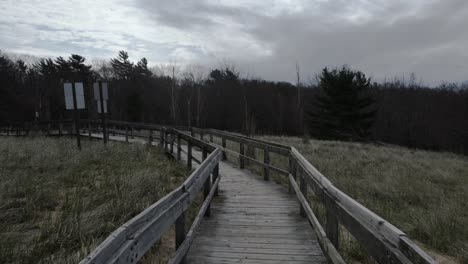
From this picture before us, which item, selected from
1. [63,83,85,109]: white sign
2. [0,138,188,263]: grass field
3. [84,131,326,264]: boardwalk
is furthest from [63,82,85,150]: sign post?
[84,131,326,264]: boardwalk

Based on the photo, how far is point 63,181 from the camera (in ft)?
25.6

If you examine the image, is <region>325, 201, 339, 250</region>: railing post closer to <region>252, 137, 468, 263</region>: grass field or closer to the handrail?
<region>252, 137, 468, 263</region>: grass field

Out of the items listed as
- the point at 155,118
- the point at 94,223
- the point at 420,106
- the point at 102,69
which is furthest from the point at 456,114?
the point at 102,69

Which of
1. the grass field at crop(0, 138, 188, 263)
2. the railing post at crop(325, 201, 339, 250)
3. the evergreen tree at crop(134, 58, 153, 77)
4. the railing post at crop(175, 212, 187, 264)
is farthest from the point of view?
the evergreen tree at crop(134, 58, 153, 77)

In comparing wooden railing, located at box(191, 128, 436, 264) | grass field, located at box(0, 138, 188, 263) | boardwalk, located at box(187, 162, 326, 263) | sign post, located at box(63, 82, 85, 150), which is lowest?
boardwalk, located at box(187, 162, 326, 263)

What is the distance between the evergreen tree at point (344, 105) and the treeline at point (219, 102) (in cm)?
132

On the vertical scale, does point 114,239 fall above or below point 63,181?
above

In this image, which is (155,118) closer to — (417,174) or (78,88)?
(78,88)

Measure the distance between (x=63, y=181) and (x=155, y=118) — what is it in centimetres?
5459

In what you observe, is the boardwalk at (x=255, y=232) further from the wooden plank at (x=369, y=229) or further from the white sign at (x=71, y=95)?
the white sign at (x=71, y=95)

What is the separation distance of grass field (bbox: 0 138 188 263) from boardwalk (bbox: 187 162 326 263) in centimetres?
126

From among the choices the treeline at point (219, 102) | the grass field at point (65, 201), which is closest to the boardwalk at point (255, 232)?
the grass field at point (65, 201)

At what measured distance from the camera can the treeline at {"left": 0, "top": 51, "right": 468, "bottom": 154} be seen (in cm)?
4519

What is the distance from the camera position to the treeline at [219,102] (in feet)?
148
